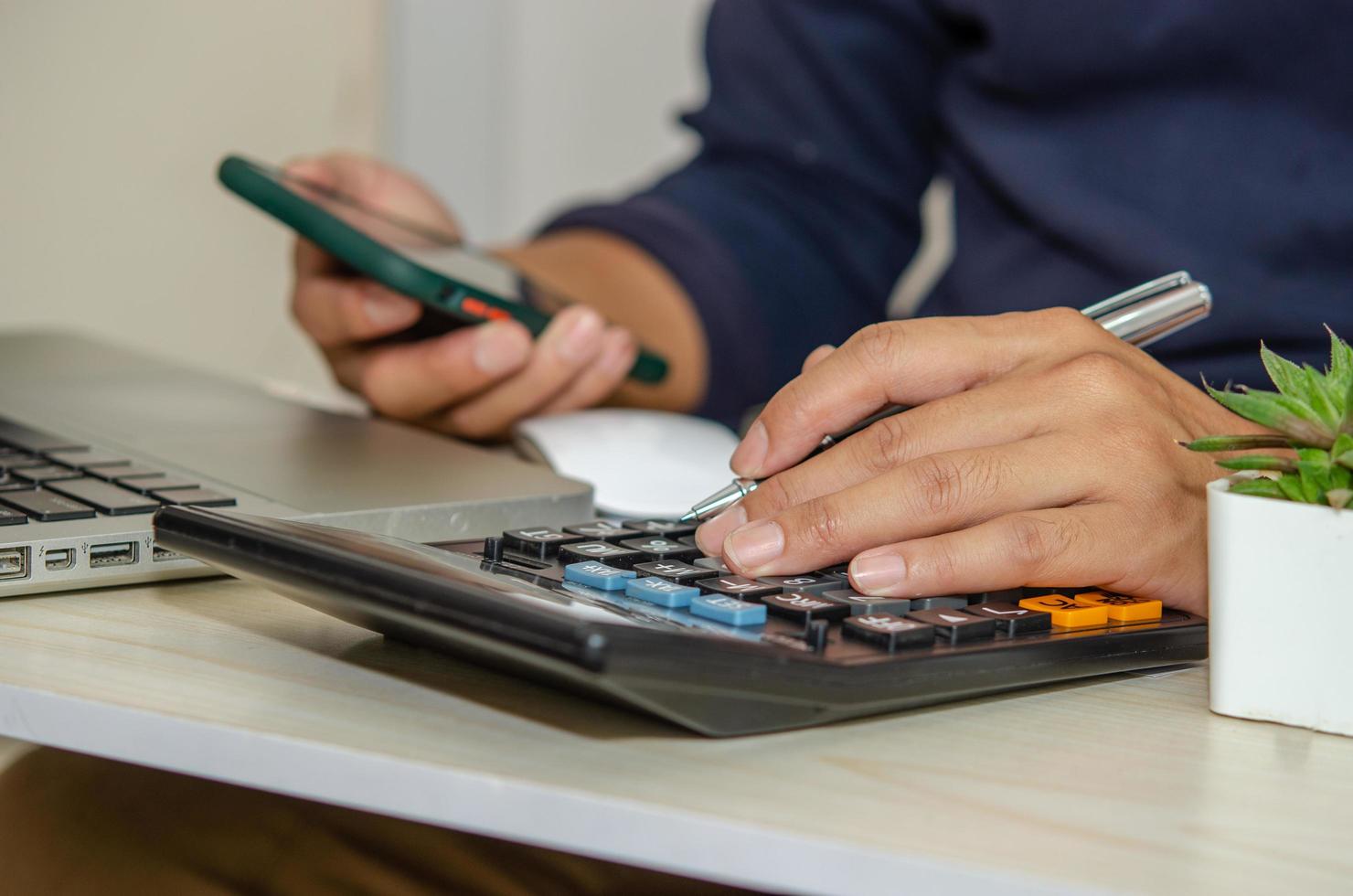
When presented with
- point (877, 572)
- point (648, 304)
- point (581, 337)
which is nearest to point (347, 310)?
point (581, 337)

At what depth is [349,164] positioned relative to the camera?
0.86 meters

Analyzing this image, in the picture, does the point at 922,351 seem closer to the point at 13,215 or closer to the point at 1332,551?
the point at 1332,551

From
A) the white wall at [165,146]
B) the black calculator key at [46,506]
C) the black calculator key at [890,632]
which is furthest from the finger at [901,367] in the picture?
the white wall at [165,146]

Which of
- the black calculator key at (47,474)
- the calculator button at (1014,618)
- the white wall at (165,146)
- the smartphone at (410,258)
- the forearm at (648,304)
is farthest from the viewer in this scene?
the white wall at (165,146)

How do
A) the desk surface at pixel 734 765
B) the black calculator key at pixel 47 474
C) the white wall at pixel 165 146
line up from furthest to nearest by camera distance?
the white wall at pixel 165 146 → the black calculator key at pixel 47 474 → the desk surface at pixel 734 765

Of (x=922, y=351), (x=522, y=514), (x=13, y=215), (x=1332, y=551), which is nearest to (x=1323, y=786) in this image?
(x=1332, y=551)

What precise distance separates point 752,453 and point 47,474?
0.25 m

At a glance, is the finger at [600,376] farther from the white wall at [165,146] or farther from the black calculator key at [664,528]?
the white wall at [165,146]

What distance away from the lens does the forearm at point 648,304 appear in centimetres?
94

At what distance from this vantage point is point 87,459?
1.73 ft

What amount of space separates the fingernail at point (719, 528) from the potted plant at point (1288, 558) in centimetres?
14

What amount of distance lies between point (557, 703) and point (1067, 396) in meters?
0.20

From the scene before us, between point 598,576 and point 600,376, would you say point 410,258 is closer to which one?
point 600,376

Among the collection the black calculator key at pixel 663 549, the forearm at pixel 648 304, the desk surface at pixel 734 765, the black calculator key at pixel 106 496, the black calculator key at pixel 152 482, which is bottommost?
the desk surface at pixel 734 765
